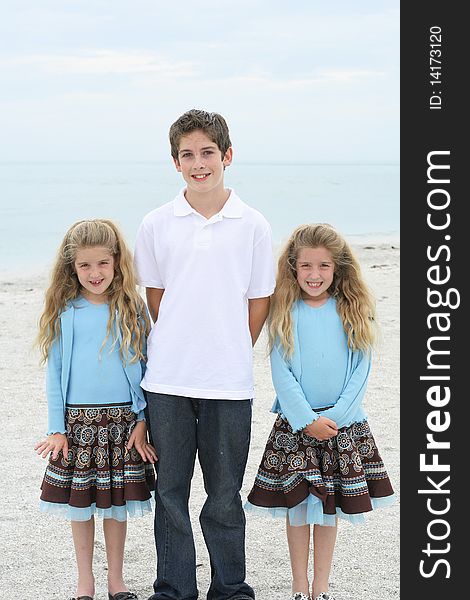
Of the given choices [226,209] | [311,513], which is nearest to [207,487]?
[311,513]

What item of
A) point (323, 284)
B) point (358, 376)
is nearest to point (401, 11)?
point (323, 284)

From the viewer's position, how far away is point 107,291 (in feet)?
12.0

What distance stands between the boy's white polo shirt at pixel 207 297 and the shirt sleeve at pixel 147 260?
41 millimetres

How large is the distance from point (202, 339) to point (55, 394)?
1.90ft

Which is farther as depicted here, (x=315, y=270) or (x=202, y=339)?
(x=315, y=270)

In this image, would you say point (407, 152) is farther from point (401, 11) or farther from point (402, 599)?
point (402, 599)

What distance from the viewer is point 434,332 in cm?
359

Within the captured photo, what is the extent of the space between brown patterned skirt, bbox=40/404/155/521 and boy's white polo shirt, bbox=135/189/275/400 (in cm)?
20

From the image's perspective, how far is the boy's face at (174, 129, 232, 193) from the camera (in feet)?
11.5

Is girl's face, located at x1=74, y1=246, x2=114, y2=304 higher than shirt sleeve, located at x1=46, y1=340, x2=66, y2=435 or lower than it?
higher

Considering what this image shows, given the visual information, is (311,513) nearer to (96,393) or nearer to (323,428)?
(323,428)

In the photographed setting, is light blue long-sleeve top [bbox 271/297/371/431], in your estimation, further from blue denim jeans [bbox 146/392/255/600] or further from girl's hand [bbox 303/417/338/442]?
blue denim jeans [bbox 146/392/255/600]

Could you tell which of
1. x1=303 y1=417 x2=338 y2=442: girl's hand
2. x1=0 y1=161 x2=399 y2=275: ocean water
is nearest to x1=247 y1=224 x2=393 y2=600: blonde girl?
x1=303 y1=417 x2=338 y2=442: girl's hand

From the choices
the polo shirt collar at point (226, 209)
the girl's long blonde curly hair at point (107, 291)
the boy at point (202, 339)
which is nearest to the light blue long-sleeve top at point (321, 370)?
the boy at point (202, 339)
